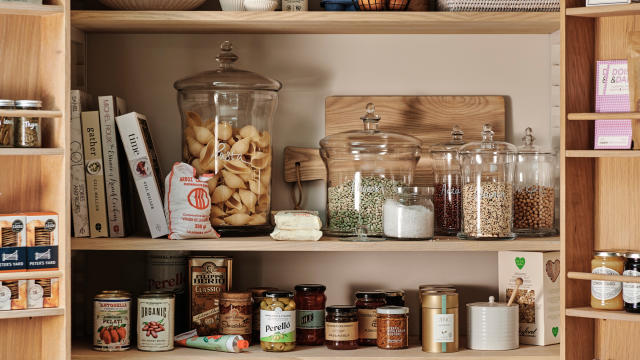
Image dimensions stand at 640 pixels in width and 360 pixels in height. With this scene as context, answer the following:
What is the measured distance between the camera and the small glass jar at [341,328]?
1994mm

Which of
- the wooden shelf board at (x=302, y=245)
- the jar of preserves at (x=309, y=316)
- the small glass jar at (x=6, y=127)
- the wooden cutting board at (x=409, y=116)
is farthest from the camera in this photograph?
the wooden cutting board at (x=409, y=116)

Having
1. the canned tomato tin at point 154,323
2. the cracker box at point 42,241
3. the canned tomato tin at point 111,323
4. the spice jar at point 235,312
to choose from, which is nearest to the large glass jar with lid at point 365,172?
the spice jar at point 235,312

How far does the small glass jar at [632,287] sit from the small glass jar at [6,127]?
1.49 metres

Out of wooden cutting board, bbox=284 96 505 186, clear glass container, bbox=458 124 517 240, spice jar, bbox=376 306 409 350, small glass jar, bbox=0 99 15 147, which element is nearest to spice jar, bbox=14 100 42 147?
small glass jar, bbox=0 99 15 147

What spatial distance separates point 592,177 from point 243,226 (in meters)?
0.93

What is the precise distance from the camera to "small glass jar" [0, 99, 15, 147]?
1782mm

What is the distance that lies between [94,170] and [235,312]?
20.8 inches

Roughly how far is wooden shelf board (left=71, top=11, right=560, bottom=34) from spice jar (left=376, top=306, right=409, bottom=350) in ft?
2.50

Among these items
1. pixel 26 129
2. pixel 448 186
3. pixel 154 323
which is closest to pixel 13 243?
pixel 26 129

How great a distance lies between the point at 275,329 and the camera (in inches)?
77.1

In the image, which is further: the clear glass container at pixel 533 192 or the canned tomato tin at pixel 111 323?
the clear glass container at pixel 533 192

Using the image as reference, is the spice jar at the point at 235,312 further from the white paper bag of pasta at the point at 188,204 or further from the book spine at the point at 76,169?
the book spine at the point at 76,169

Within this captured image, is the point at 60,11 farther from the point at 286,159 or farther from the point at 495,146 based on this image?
the point at 495,146

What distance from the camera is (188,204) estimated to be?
6.48 ft
